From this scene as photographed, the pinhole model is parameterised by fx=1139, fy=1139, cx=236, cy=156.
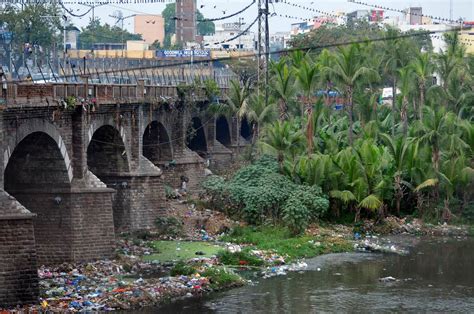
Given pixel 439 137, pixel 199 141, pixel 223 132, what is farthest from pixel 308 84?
pixel 223 132

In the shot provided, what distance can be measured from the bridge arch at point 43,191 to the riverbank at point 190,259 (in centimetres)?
106

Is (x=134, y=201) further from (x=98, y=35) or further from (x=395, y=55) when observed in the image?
(x=98, y=35)

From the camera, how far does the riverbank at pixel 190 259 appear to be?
32344mm

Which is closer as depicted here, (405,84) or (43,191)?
(43,191)

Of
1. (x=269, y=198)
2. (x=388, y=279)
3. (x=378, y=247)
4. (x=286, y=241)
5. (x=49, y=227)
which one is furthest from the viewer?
(x=269, y=198)

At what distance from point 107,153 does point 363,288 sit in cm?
1454

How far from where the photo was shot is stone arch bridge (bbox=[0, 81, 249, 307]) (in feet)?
99.6

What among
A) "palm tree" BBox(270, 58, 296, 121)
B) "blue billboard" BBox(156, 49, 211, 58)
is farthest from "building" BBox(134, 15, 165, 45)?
"palm tree" BBox(270, 58, 296, 121)

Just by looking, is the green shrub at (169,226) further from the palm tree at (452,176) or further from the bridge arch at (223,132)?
the bridge arch at (223,132)

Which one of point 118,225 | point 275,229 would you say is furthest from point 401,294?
point 118,225

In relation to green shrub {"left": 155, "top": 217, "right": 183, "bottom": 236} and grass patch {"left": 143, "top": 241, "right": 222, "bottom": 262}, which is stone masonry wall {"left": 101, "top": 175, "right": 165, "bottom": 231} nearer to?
green shrub {"left": 155, "top": 217, "right": 183, "bottom": 236}

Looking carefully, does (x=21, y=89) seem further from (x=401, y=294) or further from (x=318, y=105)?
(x=318, y=105)

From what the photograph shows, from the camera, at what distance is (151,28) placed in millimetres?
190500

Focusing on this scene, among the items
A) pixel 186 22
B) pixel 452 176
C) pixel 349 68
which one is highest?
pixel 186 22
